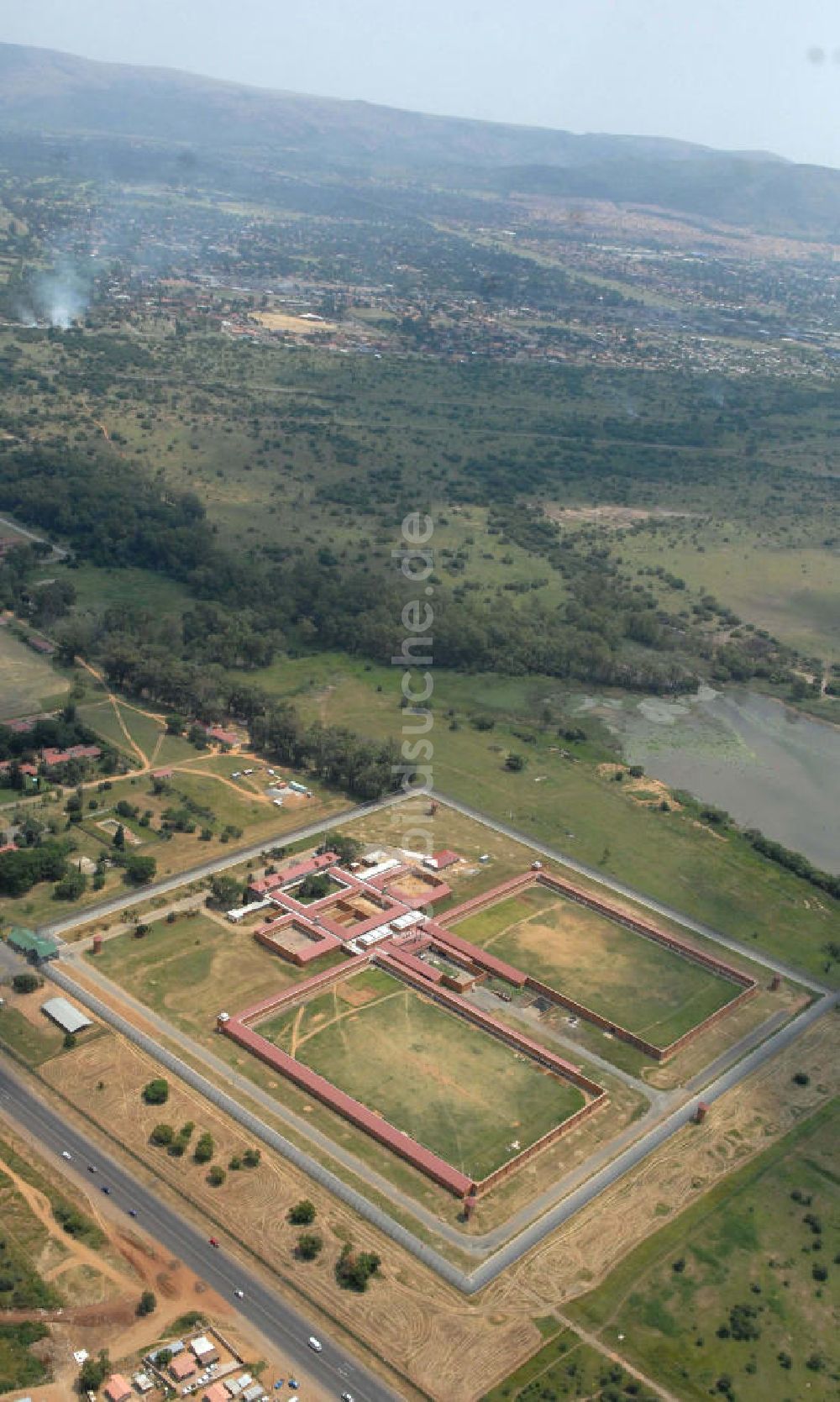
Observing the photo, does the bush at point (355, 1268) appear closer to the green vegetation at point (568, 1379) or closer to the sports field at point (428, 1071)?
the green vegetation at point (568, 1379)

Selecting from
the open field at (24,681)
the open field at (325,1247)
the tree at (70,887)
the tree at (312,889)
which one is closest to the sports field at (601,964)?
the tree at (312,889)

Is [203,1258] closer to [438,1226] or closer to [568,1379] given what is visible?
[438,1226]

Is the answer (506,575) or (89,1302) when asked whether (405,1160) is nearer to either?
(89,1302)

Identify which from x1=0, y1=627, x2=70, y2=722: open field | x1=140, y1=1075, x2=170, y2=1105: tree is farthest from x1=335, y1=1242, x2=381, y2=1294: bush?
x1=0, y1=627, x2=70, y2=722: open field

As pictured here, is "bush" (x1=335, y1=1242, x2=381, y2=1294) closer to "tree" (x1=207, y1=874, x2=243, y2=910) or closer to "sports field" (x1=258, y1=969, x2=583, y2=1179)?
"sports field" (x1=258, y1=969, x2=583, y2=1179)

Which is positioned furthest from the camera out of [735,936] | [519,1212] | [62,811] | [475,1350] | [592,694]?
[592,694]

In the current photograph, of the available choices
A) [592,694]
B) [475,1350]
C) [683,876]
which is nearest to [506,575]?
[592,694]
